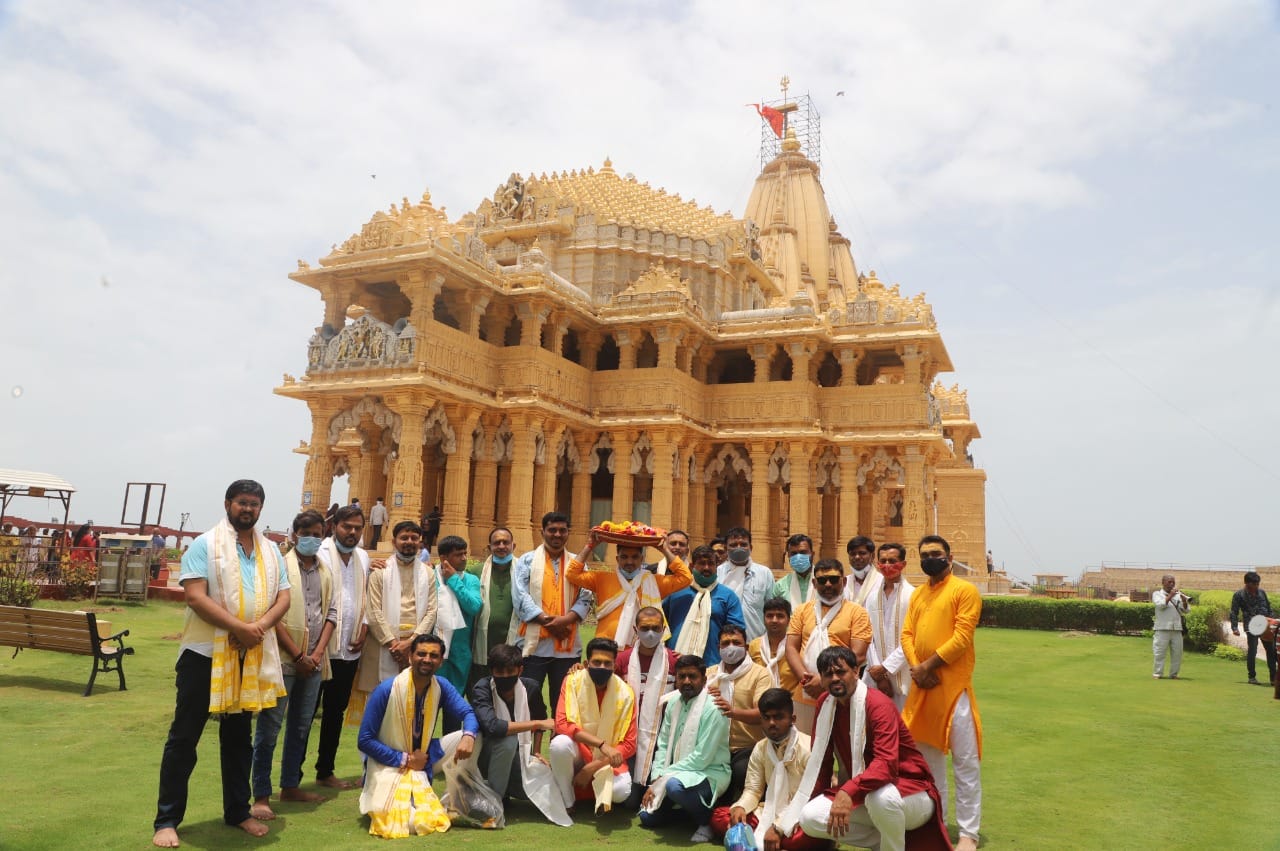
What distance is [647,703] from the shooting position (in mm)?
6844

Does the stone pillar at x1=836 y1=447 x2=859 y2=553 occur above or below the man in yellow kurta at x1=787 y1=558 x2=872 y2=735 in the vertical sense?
above

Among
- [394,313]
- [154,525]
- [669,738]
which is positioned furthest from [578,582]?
[154,525]

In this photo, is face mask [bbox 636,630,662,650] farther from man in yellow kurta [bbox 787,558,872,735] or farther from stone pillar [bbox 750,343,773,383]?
stone pillar [bbox 750,343,773,383]

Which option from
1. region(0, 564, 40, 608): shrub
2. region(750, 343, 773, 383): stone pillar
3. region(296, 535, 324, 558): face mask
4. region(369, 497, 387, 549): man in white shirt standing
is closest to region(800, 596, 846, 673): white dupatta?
region(296, 535, 324, 558): face mask

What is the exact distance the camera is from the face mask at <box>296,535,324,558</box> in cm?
677

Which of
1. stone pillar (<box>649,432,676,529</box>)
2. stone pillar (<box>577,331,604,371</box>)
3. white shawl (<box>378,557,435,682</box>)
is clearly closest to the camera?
white shawl (<box>378,557,435,682</box>)

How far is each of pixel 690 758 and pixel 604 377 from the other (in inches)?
911

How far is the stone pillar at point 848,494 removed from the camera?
2825cm

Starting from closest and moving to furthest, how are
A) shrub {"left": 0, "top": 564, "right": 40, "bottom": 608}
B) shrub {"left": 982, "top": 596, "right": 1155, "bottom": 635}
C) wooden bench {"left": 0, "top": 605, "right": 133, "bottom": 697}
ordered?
wooden bench {"left": 0, "top": 605, "right": 133, "bottom": 697} → shrub {"left": 0, "top": 564, "right": 40, "bottom": 608} → shrub {"left": 982, "top": 596, "right": 1155, "bottom": 635}

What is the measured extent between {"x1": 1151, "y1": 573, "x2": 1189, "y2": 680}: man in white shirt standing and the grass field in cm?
109

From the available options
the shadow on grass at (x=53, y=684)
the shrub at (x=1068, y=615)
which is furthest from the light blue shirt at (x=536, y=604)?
the shrub at (x=1068, y=615)

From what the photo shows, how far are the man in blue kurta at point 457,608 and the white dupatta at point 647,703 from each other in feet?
5.17

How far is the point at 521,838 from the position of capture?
5875 millimetres

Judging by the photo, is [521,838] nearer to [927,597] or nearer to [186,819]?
[186,819]
